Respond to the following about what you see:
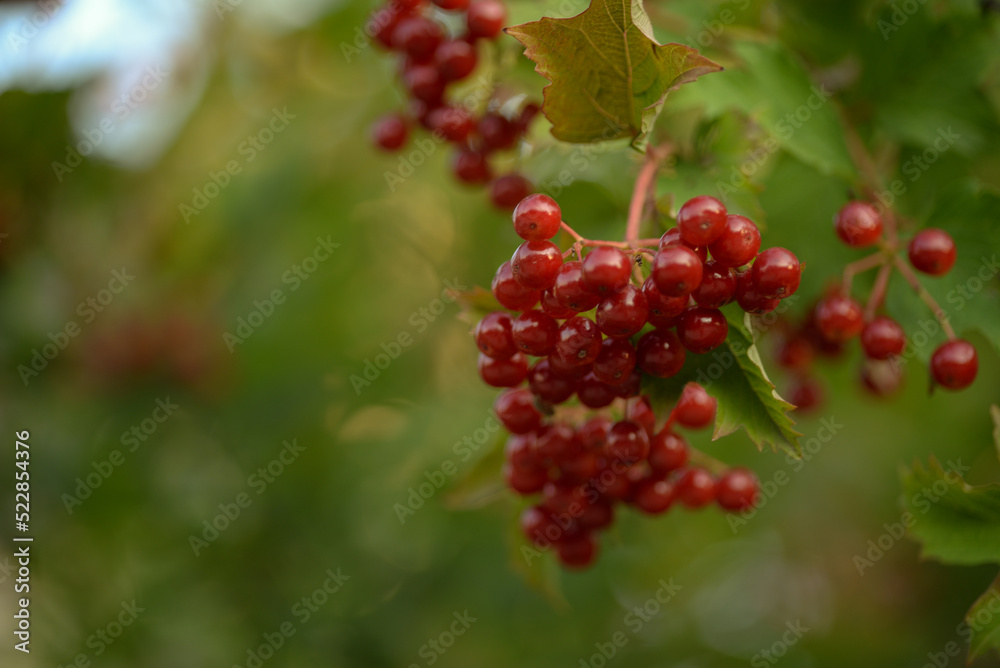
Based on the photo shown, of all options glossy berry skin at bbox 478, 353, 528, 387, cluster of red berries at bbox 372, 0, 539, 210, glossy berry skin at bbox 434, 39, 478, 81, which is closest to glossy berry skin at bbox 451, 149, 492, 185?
cluster of red berries at bbox 372, 0, 539, 210

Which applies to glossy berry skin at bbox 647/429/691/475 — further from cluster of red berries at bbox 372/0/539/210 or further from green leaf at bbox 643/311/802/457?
cluster of red berries at bbox 372/0/539/210

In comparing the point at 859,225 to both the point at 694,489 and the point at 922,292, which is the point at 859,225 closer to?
the point at 922,292

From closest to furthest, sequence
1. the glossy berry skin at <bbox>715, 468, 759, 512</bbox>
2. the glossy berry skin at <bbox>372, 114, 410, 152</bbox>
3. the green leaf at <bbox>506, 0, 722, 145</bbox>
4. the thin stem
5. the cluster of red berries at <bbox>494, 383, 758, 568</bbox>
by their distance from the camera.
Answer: the green leaf at <bbox>506, 0, 722, 145</bbox> → the cluster of red berries at <bbox>494, 383, 758, 568</bbox> → the thin stem → the glossy berry skin at <bbox>715, 468, 759, 512</bbox> → the glossy berry skin at <bbox>372, 114, 410, 152</bbox>

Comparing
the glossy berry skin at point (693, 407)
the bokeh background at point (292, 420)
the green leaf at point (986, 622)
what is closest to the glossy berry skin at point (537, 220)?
the glossy berry skin at point (693, 407)

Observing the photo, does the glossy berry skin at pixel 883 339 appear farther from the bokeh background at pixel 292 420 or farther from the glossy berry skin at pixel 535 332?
the bokeh background at pixel 292 420

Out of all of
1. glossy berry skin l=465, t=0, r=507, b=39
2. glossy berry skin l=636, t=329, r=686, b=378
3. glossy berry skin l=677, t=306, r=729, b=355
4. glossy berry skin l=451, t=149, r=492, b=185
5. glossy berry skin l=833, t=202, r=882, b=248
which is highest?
glossy berry skin l=465, t=0, r=507, b=39
